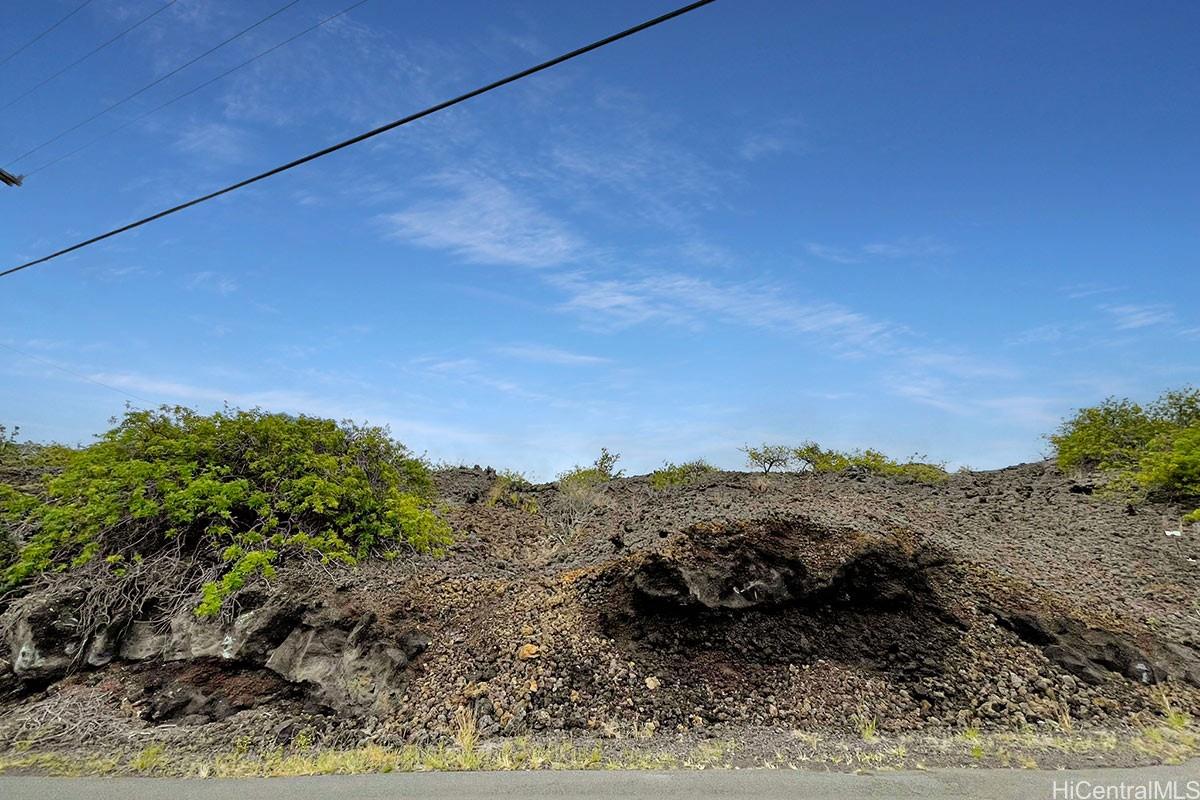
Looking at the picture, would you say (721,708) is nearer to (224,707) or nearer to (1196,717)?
(1196,717)

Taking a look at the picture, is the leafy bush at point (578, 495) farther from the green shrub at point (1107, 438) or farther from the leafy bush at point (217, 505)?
the green shrub at point (1107, 438)

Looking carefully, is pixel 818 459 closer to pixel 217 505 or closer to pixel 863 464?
pixel 863 464

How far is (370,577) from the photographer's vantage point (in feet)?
28.3

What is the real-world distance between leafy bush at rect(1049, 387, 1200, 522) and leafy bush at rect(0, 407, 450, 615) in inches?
492

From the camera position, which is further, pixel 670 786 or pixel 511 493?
pixel 511 493

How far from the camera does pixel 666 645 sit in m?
7.53

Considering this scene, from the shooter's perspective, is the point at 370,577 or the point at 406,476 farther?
the point at 406,476

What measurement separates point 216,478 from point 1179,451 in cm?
1583

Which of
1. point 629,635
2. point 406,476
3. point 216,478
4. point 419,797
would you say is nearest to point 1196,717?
point 629,635

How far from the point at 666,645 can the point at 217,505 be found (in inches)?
245

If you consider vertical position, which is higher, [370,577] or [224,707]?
[370,577]

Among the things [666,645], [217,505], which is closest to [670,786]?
[666,645]

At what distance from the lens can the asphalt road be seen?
4.76 metres

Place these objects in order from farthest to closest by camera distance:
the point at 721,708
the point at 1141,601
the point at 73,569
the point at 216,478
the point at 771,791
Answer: the point at 216,478, the point at 73,569, the point at 1141,601, the point at 721,708, the point at 771,791
